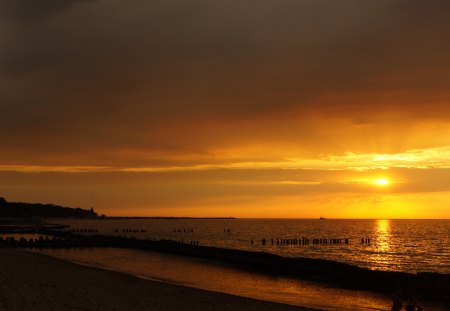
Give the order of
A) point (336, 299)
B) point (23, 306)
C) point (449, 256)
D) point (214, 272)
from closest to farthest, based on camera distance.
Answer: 1. point (23, 306)
2. point (336, 299)
3. point (214, 272)
4. point (449, 256)

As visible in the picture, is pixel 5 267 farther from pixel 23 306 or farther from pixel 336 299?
pixel 336 299

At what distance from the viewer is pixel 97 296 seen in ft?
75.5

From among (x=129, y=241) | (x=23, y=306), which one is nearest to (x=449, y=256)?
(x=129, y=241)

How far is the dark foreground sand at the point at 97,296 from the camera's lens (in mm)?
19750

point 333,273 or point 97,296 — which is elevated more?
point 97,296

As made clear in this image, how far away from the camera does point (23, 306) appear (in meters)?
18.1

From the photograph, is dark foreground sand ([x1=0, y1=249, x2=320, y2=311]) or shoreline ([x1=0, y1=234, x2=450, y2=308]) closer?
dark foreground sand ([x1=0, y1=249, x2=320, y2=311])

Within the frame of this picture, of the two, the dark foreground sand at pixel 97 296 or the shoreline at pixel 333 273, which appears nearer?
the dark foreground sand at pixel 97 296

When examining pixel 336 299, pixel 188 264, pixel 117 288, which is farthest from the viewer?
pixel 188 264

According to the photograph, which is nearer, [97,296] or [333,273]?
[97,296]

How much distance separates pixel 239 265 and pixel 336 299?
920 inches

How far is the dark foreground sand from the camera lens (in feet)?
64.8

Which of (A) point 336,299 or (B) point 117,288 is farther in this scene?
(A) point 336,299

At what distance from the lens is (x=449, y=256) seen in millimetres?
80875
